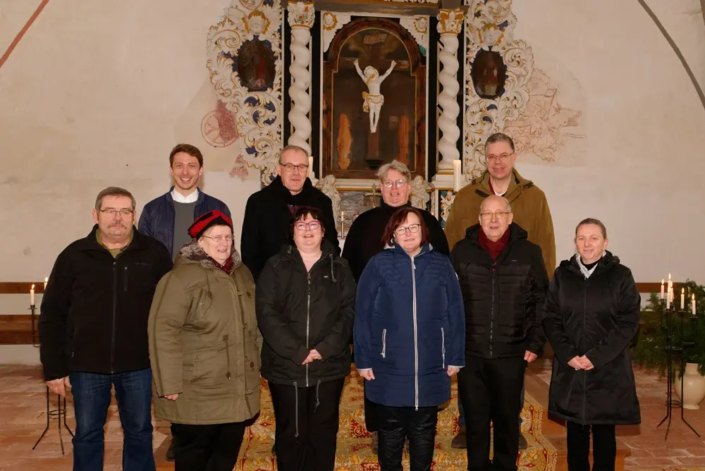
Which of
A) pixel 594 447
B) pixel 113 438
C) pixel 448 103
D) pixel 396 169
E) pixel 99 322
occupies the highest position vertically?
pixel 448 103

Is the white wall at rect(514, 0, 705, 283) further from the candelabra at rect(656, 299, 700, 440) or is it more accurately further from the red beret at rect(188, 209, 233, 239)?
the red beret at rect(188, 209, 233, 239)

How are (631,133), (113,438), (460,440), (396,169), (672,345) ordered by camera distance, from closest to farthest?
(396,169), (460,440), (113,438), (672,345), (631,133)

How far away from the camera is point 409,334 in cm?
286

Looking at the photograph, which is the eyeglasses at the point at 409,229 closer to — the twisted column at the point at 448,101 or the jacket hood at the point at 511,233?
the jacket hood at the point at 511,233

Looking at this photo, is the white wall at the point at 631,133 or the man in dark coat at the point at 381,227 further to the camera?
the white wall at the point at 631,133

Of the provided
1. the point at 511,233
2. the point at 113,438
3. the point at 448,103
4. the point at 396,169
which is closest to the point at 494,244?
the point at 511,233

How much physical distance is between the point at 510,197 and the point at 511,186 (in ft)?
0.23

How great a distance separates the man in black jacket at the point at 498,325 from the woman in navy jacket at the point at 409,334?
18cm

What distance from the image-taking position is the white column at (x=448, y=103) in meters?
7.05

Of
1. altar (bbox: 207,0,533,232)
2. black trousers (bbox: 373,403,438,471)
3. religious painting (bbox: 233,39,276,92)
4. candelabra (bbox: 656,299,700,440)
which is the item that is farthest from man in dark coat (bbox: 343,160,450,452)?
religious painting (bbox: 233,39,276,92)

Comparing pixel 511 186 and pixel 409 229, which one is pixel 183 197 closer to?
pixel 409 229

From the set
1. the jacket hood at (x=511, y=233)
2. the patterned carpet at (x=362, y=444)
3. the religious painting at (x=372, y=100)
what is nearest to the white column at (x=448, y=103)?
the religious painting at (x=372, y=100)

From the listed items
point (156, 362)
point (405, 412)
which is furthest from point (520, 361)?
point (156, 362)

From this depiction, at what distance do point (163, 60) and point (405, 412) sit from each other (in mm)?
5401
